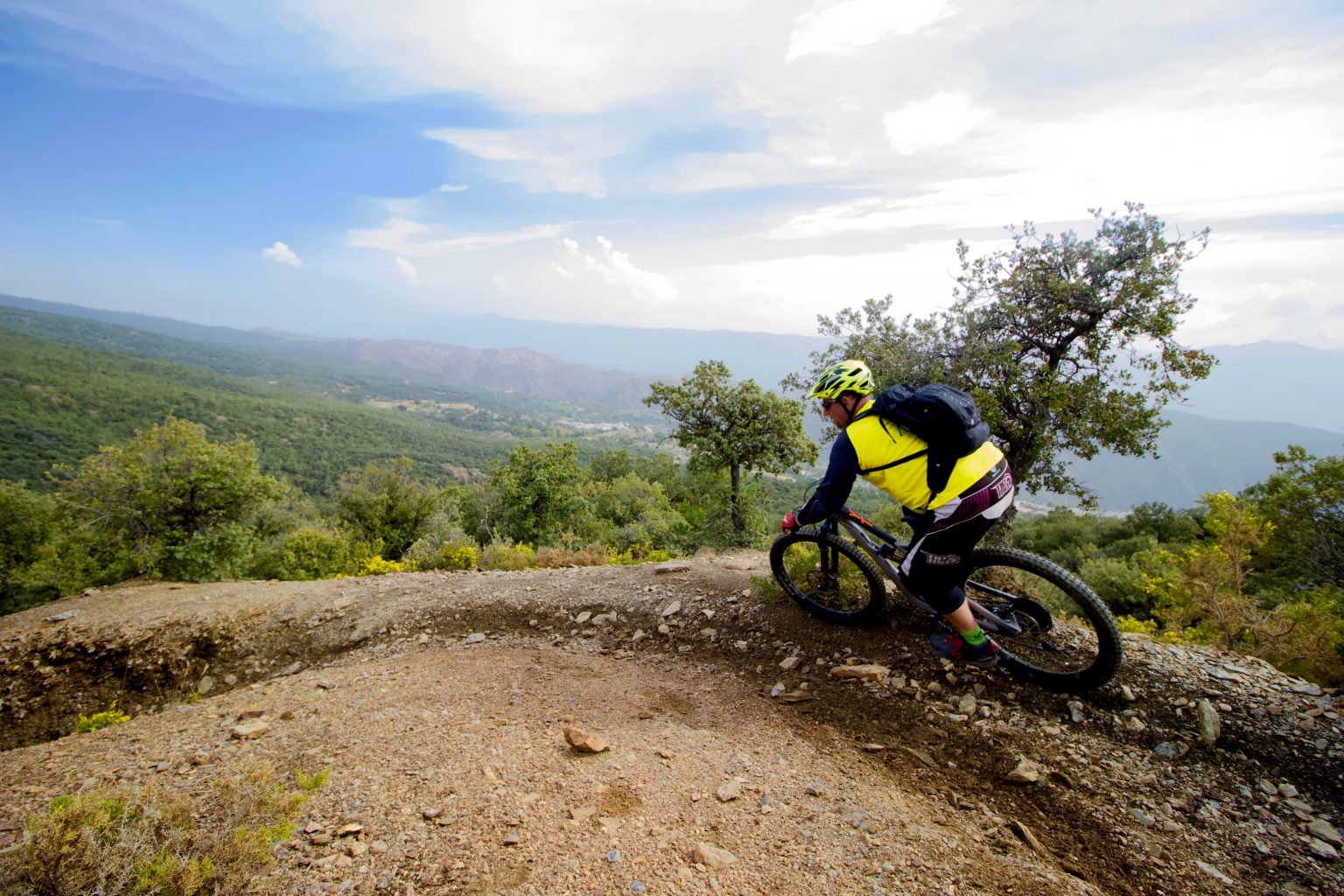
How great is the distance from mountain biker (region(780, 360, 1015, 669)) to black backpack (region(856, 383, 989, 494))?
58mm

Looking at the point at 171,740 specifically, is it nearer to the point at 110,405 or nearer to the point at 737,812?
the point at 737,812

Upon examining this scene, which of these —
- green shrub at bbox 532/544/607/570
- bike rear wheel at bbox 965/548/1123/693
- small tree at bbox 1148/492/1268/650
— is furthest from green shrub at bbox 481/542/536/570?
small tree at bbox 1148/492/1268/650

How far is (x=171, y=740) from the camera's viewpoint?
503 centimetres

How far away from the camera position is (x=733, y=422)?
19.8 metres

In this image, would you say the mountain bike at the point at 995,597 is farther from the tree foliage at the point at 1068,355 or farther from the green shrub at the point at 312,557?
the green shrub at the point at 312,557

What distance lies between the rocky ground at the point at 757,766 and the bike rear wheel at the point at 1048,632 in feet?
0.76

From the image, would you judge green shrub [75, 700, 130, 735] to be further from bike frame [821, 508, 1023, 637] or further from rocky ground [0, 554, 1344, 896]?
bike frame [821, 508, 1023, 637]

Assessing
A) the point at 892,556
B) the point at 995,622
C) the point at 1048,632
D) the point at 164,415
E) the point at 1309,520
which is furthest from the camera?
the point at 164,415

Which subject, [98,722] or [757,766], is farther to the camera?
[98,722]

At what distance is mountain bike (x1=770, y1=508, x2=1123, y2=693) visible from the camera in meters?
4.40

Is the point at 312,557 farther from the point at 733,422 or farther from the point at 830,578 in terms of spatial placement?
the point at 830,578

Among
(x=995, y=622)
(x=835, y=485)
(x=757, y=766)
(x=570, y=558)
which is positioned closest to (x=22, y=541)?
(x=570, y=558)

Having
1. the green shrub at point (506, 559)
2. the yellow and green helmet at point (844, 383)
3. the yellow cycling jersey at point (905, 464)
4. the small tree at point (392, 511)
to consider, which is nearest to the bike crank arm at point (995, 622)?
the yellow cycling jersey at point (905, 464)

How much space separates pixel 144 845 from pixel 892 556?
19.4 ft
